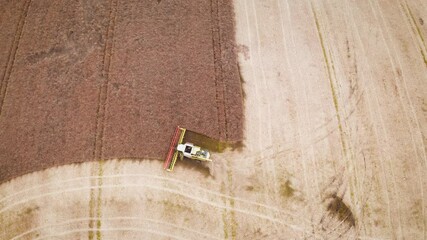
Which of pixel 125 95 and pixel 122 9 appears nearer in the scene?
pixel 125 95

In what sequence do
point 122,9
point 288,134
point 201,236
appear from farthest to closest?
point 122,9 < point 288,134 < point 201,236

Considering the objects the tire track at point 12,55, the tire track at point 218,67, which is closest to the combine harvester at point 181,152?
the tire track at point 218,67

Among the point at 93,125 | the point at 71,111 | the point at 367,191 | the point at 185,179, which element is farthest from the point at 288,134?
the point at 71,111

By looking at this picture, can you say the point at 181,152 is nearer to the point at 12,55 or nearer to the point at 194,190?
the point at 194,190

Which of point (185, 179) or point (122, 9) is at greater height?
point (122, 9)

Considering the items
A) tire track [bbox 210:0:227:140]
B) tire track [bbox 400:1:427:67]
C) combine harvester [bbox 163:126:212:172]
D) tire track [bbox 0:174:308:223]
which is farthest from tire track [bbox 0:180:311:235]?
tire track [bbox 400:1:427:67]

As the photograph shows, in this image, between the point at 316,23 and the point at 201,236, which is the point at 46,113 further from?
the point at 316,23
